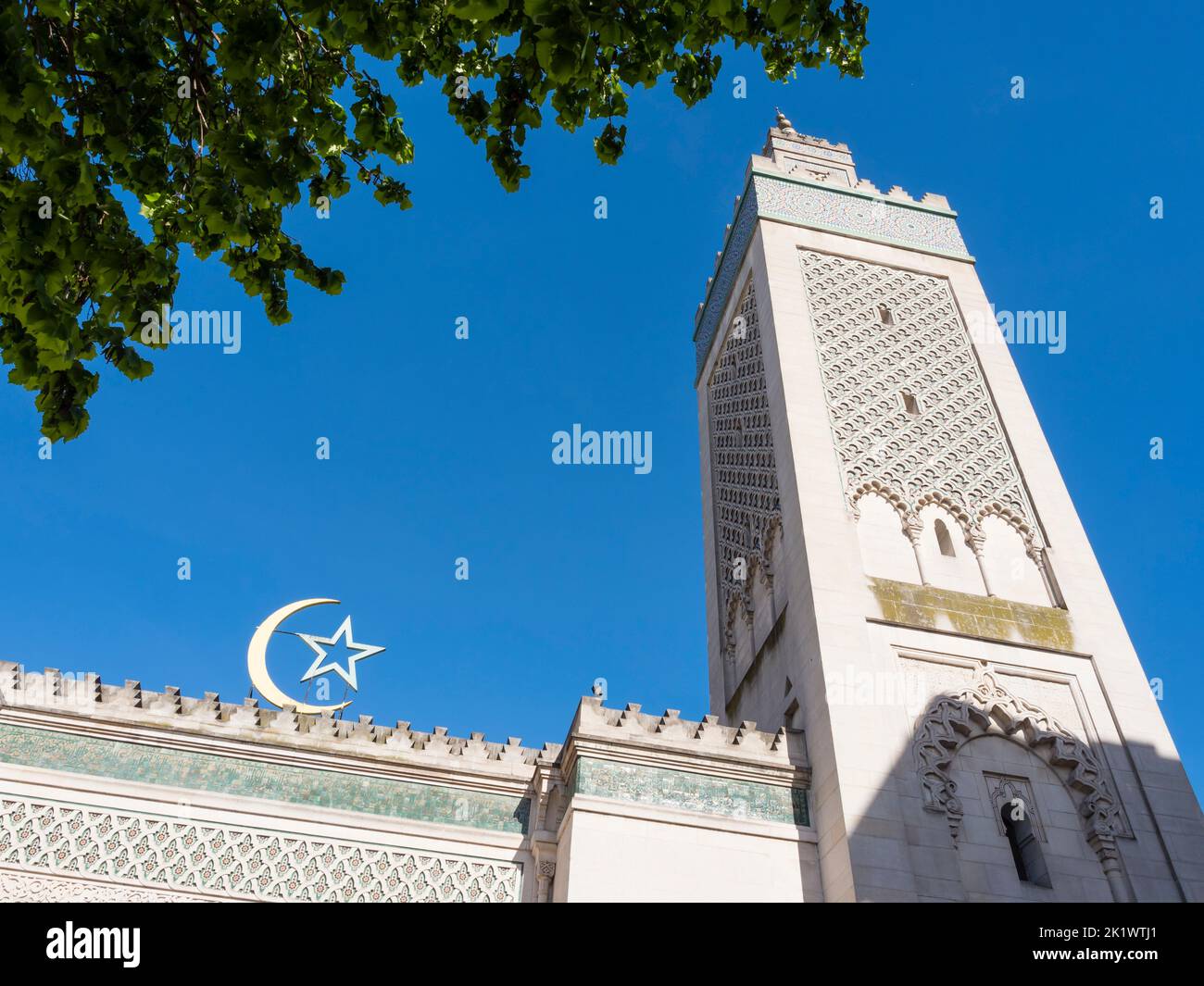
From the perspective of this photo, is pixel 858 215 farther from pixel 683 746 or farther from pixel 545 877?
pixel 545 877

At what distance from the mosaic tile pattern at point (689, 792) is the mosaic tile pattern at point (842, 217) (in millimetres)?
7993

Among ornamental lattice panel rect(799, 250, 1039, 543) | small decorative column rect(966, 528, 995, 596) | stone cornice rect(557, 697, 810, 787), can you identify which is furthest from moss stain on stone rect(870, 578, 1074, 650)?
stone cornice rect(557, 697, 810, 787)

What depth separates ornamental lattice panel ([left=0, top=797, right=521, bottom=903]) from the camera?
7.02 m

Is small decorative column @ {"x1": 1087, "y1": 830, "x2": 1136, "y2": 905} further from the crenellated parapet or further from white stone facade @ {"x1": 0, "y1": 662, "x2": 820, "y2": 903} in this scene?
the crenellated parapet

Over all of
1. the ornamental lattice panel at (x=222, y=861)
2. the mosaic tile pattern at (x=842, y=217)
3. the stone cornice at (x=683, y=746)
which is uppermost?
the mosaic tile pattern at (x=842, y=217)

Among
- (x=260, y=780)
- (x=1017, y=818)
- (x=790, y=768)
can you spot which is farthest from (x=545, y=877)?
(x=1017, y=818)

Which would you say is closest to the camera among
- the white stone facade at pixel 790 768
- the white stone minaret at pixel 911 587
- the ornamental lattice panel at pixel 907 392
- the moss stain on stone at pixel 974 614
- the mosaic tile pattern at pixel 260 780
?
the white stone facade at pixel 790 768

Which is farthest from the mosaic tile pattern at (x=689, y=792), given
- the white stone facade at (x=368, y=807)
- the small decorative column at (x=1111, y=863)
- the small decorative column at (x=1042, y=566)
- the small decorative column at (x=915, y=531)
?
the small decorative column at (x=1042, y=566)

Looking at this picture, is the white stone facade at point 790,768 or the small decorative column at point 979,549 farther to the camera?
the small decorative column at point 979,549

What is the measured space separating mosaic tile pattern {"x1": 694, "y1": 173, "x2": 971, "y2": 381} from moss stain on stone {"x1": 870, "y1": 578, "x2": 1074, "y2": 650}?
235 inches

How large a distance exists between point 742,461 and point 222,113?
29.1 feet

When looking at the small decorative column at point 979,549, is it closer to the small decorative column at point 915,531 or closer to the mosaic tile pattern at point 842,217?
the small decorative column at point 915,531

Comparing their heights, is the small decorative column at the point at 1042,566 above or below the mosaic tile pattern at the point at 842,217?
below

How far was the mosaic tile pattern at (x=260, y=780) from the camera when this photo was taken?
7488 mm
